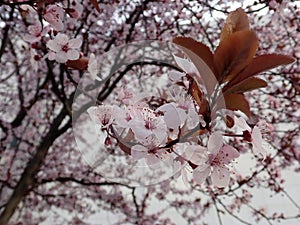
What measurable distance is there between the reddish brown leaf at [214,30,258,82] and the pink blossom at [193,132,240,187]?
81mm

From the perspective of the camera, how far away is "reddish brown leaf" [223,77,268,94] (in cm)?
44

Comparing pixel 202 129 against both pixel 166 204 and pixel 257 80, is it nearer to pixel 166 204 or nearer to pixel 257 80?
pixel 257 80

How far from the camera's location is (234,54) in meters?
0.40

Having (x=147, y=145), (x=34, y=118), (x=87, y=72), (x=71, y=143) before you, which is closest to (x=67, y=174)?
(x=71, y=143)

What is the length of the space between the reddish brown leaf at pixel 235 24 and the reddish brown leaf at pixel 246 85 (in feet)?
0.17

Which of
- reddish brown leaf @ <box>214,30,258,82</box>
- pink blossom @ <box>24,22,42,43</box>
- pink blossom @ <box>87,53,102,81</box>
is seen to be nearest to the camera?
reddish brown leaf @ <box>214,30,258,82</box>

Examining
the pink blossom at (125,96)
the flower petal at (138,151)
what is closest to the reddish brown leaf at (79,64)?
the pink blossom at (125,96)

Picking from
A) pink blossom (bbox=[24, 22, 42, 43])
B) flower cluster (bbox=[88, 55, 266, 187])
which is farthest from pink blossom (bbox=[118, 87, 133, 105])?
pink blossom (bbox=[24, 22, 42, 43])

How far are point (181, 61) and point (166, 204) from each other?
2885mm

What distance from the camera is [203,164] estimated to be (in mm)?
482

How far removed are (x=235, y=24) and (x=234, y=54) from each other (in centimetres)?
6

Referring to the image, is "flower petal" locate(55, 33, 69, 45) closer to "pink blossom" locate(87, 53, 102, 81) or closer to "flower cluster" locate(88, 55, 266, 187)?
"pink blossom" locate(87, 53, 102, 81)

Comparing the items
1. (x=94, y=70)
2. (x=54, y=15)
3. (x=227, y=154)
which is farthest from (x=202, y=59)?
(x=54, y=15)

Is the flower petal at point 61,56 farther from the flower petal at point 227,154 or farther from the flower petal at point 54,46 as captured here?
the flower petal at point 227,154
